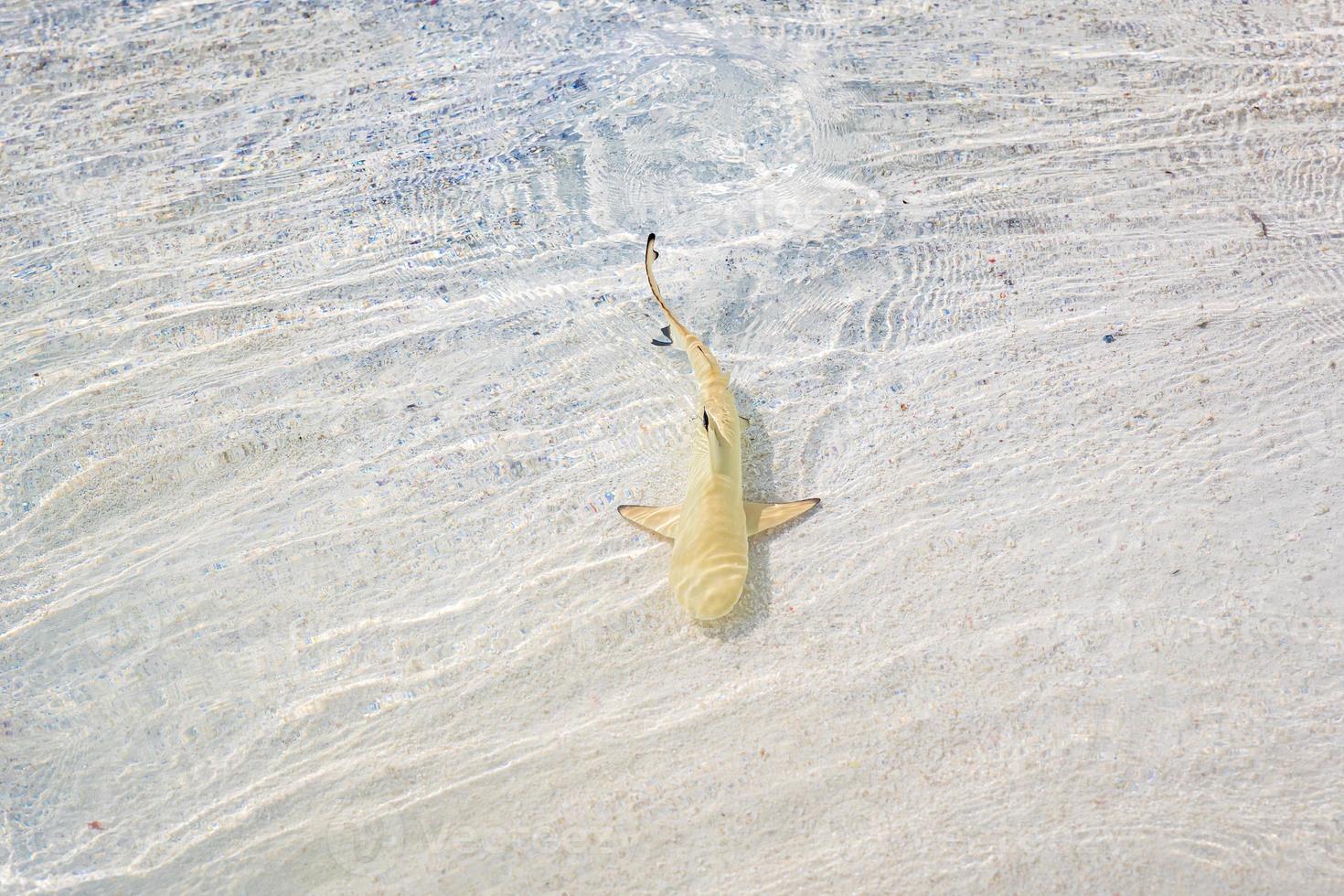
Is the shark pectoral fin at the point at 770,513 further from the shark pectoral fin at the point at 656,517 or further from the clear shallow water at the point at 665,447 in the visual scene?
the shark pectoral fin at the point at 656,517

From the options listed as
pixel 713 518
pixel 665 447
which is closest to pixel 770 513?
pixel 713 518

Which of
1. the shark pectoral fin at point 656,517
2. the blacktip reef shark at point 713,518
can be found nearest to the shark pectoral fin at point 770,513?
the blacktip reef shark at point 713,518

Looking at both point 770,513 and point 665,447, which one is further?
point 665,447

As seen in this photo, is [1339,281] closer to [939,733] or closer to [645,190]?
[939,733]

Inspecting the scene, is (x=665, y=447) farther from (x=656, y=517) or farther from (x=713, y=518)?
(x=713, y=518)

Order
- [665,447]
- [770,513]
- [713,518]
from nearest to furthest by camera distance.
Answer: [713,518], [770,513], [665,447]

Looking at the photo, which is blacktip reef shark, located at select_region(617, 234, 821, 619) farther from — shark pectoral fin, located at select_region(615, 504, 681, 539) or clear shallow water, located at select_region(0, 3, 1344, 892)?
clear shallow water, located at select_region(0, 3, 1344, 892)

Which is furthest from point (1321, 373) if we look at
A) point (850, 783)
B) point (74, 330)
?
point (74, 330)
